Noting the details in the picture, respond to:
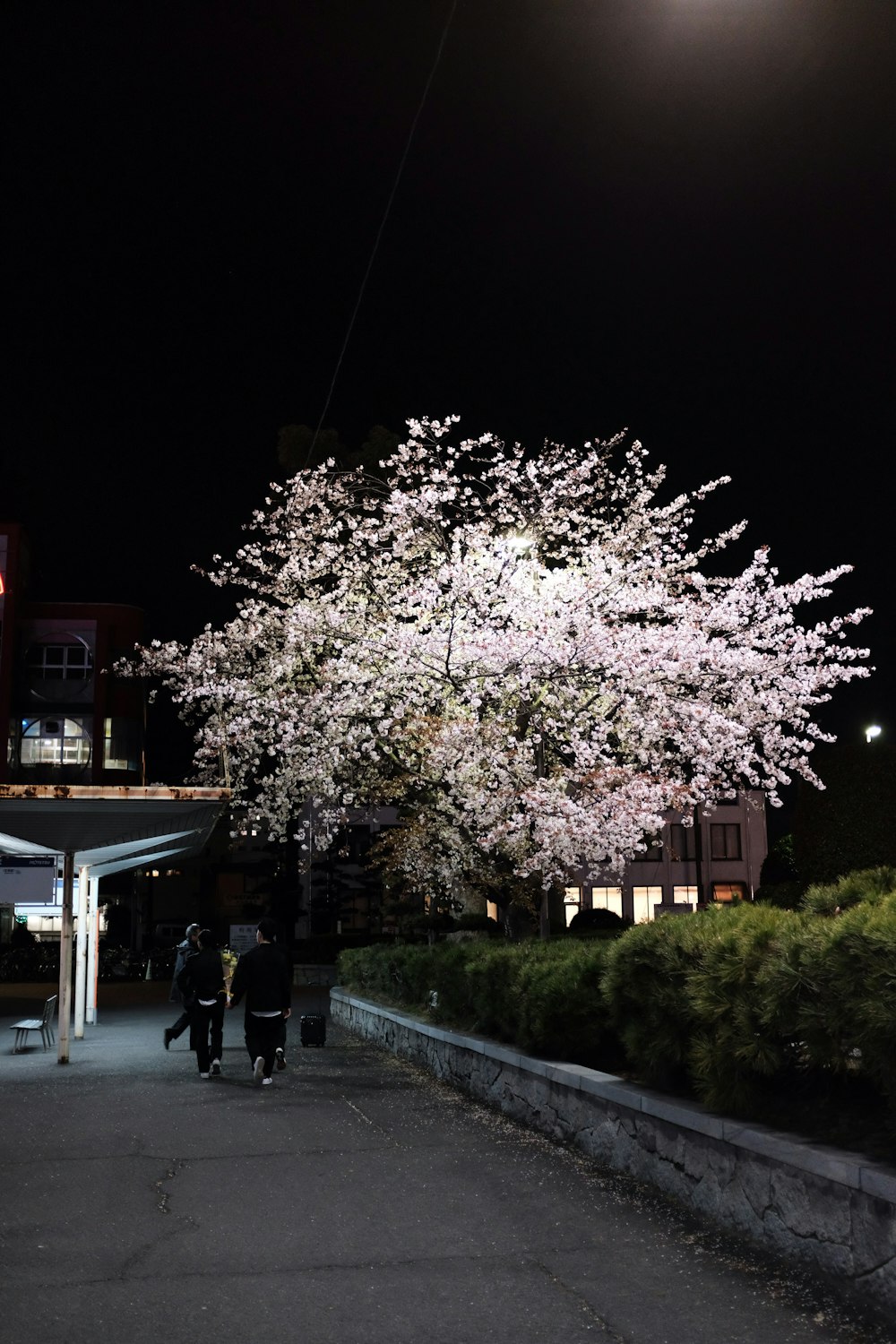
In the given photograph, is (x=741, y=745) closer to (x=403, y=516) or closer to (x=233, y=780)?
(x=403, y=516)

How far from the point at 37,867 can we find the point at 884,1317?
57.6 ft

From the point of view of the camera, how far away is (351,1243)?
635cm

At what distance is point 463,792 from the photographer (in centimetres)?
A: 1762

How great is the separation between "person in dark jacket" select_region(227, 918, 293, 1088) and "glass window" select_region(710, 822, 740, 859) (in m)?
53.3

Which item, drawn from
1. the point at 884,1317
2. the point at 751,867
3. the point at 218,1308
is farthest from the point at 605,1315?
the point at 751,867

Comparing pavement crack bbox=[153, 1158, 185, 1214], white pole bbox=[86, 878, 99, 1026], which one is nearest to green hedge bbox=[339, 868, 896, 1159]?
pavement crack bbox=[153, 1158, 185, 1214]

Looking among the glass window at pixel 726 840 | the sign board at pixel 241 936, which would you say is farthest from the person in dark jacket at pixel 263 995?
the glass window at pixel 726 840

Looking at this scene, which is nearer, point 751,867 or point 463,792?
point 463,792

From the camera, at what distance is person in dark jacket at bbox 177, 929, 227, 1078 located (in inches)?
541

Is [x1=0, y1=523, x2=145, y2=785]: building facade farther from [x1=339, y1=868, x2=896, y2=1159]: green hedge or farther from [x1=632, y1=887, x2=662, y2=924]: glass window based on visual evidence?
[x1=339, y1=868, x2=896, y2=1159]: green hedge

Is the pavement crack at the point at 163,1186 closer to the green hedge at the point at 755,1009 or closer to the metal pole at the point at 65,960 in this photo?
the green hedge at the point at 755,1009

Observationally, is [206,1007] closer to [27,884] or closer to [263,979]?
[263,979]

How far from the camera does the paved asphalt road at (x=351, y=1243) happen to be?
507cm

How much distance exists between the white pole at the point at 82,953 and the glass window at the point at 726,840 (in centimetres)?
4843
